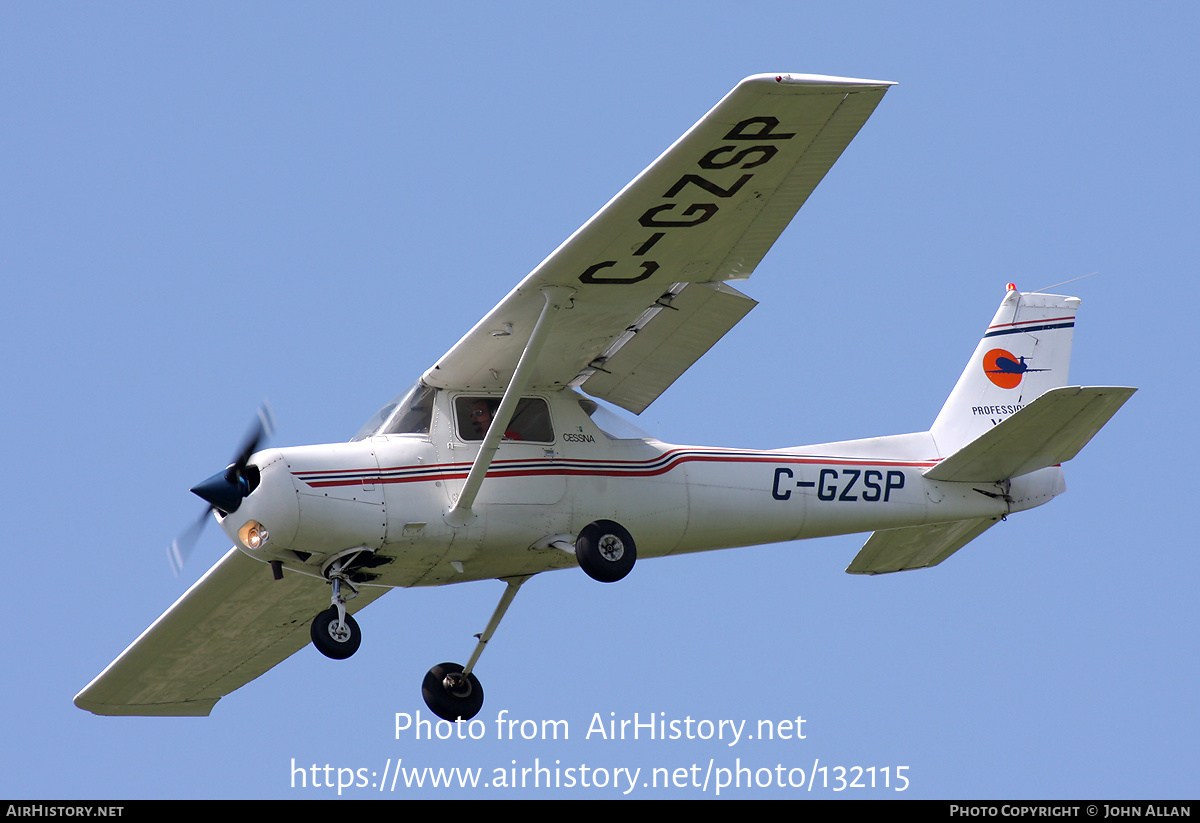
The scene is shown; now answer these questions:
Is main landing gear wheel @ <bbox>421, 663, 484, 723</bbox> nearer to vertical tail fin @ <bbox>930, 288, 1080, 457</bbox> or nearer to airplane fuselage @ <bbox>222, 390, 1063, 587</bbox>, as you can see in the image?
airplane fuselage @ <bbox>222, 390, 1063, 587</bbox>

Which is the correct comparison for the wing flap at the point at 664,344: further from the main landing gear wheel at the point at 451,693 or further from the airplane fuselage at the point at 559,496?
the main landing gear wheel at the point at 451,693

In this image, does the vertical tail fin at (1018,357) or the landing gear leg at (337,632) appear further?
the vertical tail fin at (1018,357)

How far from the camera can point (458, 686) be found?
1428cm

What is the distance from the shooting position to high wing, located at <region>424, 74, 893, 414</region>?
11.2m

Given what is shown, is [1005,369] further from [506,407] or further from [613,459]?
[506,407]

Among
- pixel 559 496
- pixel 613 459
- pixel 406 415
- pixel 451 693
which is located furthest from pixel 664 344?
pixel 451 693

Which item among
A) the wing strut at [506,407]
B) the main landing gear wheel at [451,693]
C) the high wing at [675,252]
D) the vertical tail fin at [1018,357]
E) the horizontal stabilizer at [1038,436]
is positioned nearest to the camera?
the high wing at [675,252]

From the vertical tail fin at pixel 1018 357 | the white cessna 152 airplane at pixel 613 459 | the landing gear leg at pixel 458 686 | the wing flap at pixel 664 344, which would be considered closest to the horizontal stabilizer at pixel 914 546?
the white cessna 152 airplane at pixel 613 459

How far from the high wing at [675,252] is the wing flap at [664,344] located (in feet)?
0.04

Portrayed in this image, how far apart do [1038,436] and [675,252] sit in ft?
13.3

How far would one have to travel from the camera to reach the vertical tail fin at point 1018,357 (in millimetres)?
16062

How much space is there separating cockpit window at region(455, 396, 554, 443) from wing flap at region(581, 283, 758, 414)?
1.95 ft

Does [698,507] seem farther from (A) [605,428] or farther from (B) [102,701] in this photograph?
(B) [102,701]
